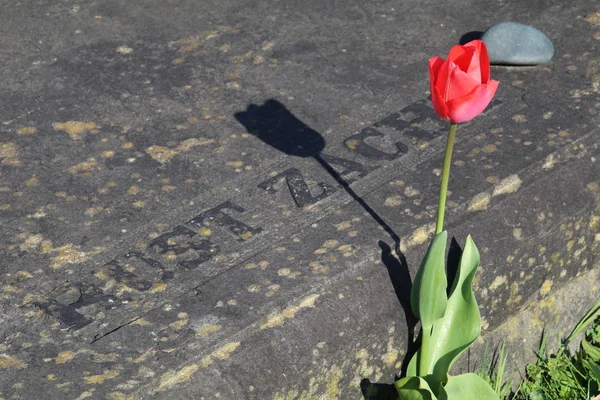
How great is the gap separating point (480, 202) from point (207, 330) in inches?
25.8

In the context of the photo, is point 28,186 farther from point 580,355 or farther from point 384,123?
point 580,355

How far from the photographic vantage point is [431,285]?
164cm

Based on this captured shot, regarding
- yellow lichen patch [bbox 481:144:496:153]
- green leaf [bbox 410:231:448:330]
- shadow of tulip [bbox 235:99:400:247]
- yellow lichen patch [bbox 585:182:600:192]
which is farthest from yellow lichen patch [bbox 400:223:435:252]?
yellow lichen patch [bbox 585:182:600:192]

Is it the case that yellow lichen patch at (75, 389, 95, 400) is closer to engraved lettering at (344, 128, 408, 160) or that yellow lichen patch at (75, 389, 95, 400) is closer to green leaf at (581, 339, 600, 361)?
engraved lettering at (344, 128, 408, 160)

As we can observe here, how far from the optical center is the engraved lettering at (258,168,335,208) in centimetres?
193

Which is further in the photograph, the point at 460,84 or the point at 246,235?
the point at 246,235

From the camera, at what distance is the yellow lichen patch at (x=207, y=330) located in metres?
1.59

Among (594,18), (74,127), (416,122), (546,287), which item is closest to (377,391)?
(546,287)

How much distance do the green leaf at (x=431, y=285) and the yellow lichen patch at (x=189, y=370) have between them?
345 mm

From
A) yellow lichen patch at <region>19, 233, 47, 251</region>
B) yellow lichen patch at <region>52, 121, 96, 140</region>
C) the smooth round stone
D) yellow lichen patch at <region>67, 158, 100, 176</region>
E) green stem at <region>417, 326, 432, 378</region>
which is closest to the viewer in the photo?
green stem at <region>417, 326, 432, 378</region>

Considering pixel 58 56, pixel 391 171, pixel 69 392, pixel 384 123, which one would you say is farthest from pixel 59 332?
pixel 58 56

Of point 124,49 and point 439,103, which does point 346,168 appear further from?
point 124,49

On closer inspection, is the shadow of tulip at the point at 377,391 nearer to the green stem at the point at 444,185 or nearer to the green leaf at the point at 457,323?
the green leaf at the point at 457,323

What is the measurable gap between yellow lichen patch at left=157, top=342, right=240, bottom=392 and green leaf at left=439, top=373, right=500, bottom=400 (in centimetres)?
43
